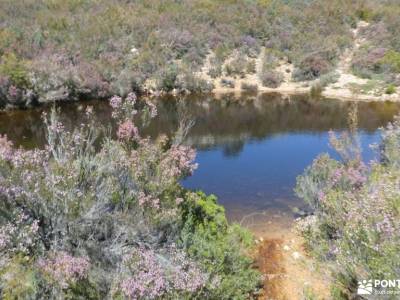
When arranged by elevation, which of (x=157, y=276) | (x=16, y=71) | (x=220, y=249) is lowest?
(x=220, y=249)

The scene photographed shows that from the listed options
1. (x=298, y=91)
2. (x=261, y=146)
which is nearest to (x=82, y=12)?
(x=298, y=91)

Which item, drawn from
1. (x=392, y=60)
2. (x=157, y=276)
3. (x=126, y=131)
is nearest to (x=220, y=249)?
(x=157, y=276)

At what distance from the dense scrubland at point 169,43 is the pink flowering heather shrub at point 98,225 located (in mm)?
25391

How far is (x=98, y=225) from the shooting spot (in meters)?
9.57

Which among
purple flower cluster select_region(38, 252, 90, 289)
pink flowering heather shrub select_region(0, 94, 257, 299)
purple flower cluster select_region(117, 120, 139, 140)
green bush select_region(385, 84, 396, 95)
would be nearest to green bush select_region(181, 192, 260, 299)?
pink flowering heather shrub select_region(0, 94, 257, 299)

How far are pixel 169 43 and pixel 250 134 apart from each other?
2158 centimetres

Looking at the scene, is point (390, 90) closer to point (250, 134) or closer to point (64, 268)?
point (250, 134)

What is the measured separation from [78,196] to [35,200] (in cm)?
87

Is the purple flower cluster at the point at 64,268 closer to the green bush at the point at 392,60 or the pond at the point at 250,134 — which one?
the pond at the point at 250,134

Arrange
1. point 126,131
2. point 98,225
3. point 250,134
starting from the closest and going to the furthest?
1. point 98,225
2. point 126,131
3. point 250,134

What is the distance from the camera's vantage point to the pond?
20.0 metres

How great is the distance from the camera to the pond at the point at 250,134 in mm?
20031

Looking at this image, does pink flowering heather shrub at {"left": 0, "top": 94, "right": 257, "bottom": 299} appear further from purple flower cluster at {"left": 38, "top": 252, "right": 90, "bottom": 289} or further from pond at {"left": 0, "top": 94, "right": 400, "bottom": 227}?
pond at {"left": 0, "top": 94, "right": 400, "bottom": 227}

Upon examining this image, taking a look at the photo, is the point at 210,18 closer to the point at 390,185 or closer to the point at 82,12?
the point at 82,12
